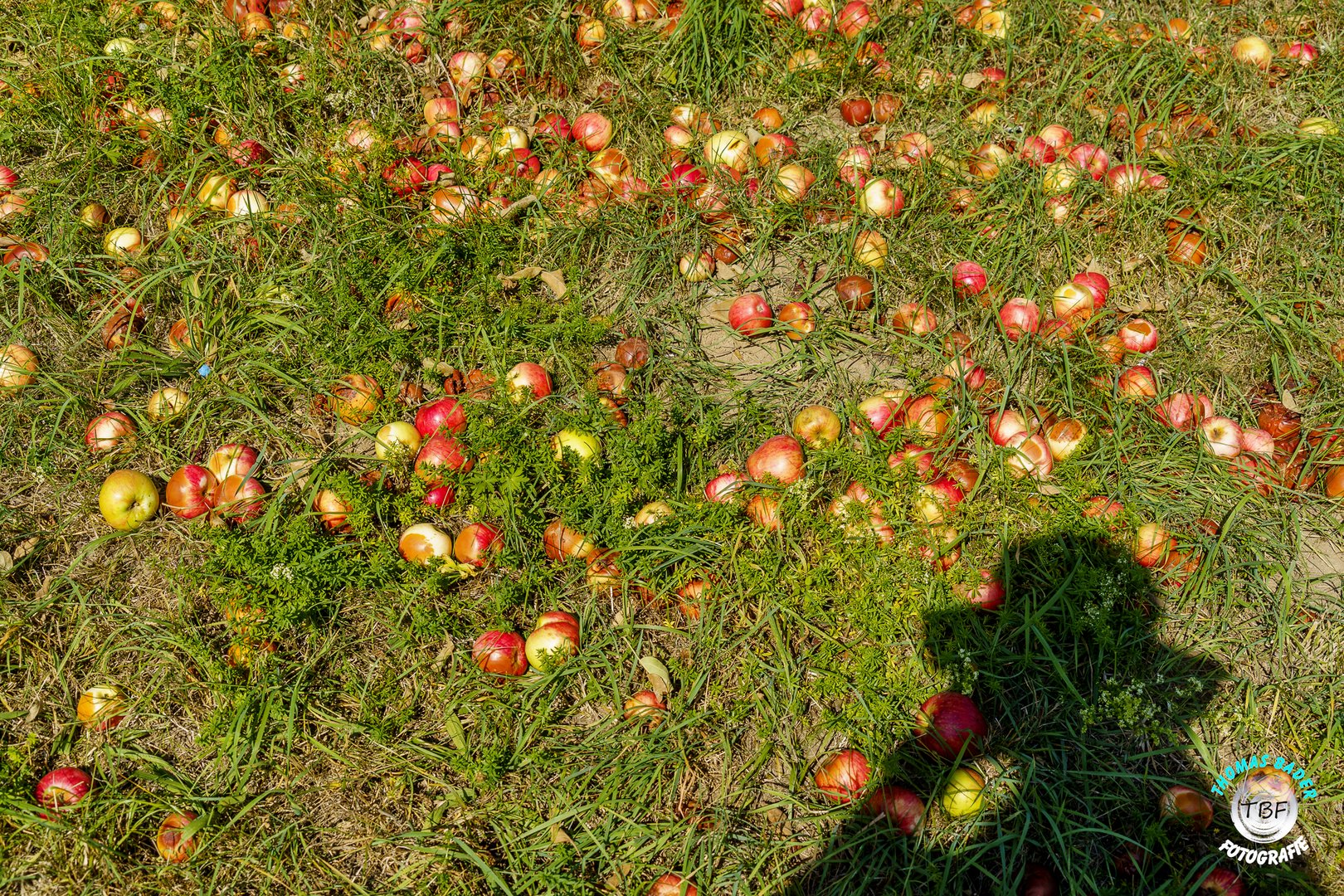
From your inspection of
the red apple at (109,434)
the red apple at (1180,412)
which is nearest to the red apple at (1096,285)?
the red apple at (1180,412)

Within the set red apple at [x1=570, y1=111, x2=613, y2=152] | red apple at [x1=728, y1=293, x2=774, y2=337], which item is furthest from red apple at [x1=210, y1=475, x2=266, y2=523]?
red apple at [x1=570, y1=111, x2=613, y2=152]

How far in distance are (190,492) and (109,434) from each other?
42 cm

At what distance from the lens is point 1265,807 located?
7.83ft

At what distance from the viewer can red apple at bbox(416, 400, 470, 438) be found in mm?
2953

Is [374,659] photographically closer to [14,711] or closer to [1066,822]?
[14,711]

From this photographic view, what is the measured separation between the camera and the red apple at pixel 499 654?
259 centimetres

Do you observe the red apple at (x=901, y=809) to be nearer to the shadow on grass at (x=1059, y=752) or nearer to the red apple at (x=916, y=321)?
the shadow on grass at (x=1059, y=752)

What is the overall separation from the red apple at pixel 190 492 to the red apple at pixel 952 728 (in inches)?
88.7

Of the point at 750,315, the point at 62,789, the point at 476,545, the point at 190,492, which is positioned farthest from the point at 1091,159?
the point at 62,789

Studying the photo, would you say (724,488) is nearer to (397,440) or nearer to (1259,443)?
(397,440)

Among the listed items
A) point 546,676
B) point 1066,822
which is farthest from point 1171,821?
point 546,676

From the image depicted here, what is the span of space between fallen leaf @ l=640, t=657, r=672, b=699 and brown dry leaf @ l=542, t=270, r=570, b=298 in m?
1.39

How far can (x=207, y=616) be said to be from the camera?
2.71 meters

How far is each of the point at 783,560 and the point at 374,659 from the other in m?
1.25
